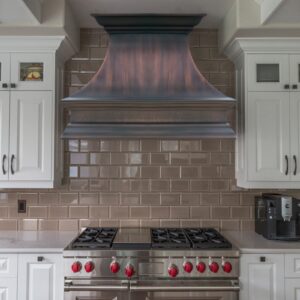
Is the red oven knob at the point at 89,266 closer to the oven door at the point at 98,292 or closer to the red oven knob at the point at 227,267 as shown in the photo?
the oven door at the point at 98,292

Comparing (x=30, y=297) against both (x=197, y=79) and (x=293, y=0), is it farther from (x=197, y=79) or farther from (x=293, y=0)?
(x=293, y=0)

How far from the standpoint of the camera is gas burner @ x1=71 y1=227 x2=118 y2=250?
7.15 ft

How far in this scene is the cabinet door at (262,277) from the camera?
7.11ft

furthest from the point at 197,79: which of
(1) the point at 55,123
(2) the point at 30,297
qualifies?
(2) the point at 30,297

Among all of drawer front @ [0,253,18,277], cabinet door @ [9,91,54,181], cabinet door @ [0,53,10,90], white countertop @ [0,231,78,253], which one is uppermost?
cabinet door @ [0,53,10,90]

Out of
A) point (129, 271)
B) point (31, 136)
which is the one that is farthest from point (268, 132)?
point (31, 136)

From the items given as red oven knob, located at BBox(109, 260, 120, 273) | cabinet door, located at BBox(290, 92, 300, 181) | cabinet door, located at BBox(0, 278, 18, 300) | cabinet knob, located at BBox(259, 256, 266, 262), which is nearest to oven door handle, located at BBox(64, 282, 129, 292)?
red oven knob, located at BBox(109, 260, 120, 273)

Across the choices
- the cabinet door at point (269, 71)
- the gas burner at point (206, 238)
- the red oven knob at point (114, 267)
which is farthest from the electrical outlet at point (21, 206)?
the cabinet door at point (269, 71)

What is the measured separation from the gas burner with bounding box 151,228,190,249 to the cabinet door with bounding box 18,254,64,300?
68 centimetres

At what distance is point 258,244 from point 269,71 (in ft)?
4.29

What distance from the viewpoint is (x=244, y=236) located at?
2.54 m

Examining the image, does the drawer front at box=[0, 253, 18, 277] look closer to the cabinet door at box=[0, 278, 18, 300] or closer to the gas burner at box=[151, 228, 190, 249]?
the cabinet door at box=[0, 278, 18, 300]

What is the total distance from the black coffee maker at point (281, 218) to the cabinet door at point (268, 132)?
0.78 feet

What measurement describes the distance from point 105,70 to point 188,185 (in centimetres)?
121
